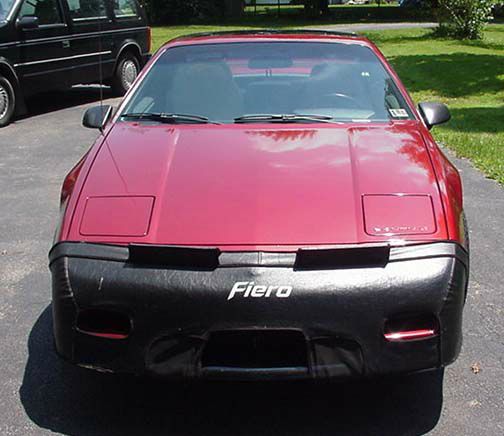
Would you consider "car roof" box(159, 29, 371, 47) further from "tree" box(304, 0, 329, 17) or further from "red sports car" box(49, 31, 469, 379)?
"tree" box(304, 0, 329, 17)

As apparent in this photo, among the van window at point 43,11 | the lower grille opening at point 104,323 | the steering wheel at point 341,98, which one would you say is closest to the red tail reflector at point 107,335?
the lower grille opening at point 104,323

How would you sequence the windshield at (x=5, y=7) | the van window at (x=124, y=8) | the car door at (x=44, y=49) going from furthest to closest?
the van window at (x=124, y=8) < the car door at (x=44, y=49) < the windshield at (x=5, y=7)

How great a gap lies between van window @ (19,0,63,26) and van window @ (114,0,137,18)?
→ 145 cm

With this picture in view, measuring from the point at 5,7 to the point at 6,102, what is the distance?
4.20 ft

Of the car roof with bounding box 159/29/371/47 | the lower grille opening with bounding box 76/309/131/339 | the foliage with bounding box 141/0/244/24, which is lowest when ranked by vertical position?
the foliage with bounding box 141/0/244/24

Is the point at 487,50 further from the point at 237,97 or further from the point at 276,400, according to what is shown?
the point at 276,400

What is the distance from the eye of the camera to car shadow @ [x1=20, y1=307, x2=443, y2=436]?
313 cm

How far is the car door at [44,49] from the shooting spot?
33.6ft

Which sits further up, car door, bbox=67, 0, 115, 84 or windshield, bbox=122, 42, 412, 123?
windshield, bbox=122, 42, 412, 123

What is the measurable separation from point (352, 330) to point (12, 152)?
6.80 meters

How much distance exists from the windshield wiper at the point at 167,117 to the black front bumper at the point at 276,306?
135 cm

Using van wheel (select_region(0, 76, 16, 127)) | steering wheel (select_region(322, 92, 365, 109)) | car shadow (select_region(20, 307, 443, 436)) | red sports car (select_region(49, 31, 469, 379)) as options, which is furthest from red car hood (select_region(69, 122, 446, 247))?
van wheel (select_region(0, 76, 16, 127))

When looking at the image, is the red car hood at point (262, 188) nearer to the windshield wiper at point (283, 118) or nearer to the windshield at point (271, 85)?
the windshield wiper at point (283, 118)

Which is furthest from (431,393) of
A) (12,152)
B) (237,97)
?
(12,152)
